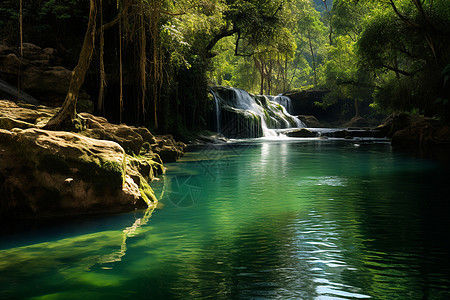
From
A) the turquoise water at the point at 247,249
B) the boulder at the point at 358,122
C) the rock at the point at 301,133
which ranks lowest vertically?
the turquoise water at the point at 247,249

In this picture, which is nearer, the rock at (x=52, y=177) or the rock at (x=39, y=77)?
the rock at (x=52, y=177)

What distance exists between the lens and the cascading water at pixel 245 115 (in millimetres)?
30531

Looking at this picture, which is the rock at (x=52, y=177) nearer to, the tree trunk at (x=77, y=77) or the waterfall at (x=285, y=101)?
the tree trunk at (x=77, y=77)

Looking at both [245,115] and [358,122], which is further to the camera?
[358,122]

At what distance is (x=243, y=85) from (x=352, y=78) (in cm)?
2192

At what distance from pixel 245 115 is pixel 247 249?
26384mm

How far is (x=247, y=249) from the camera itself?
5090mm

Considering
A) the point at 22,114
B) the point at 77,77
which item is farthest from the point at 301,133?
the point at 77,77

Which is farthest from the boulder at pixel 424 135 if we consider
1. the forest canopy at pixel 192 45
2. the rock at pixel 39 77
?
the rock at pixel 39 77

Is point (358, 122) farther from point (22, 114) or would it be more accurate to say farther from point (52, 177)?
point (52, 177)

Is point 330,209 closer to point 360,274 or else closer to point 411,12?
point 360,274

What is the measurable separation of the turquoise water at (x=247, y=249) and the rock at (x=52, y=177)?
17.2 inches

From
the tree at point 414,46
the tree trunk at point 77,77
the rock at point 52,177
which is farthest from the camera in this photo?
the tree at point 414,46

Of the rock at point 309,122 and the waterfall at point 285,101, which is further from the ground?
the waterfall at point 285,101
